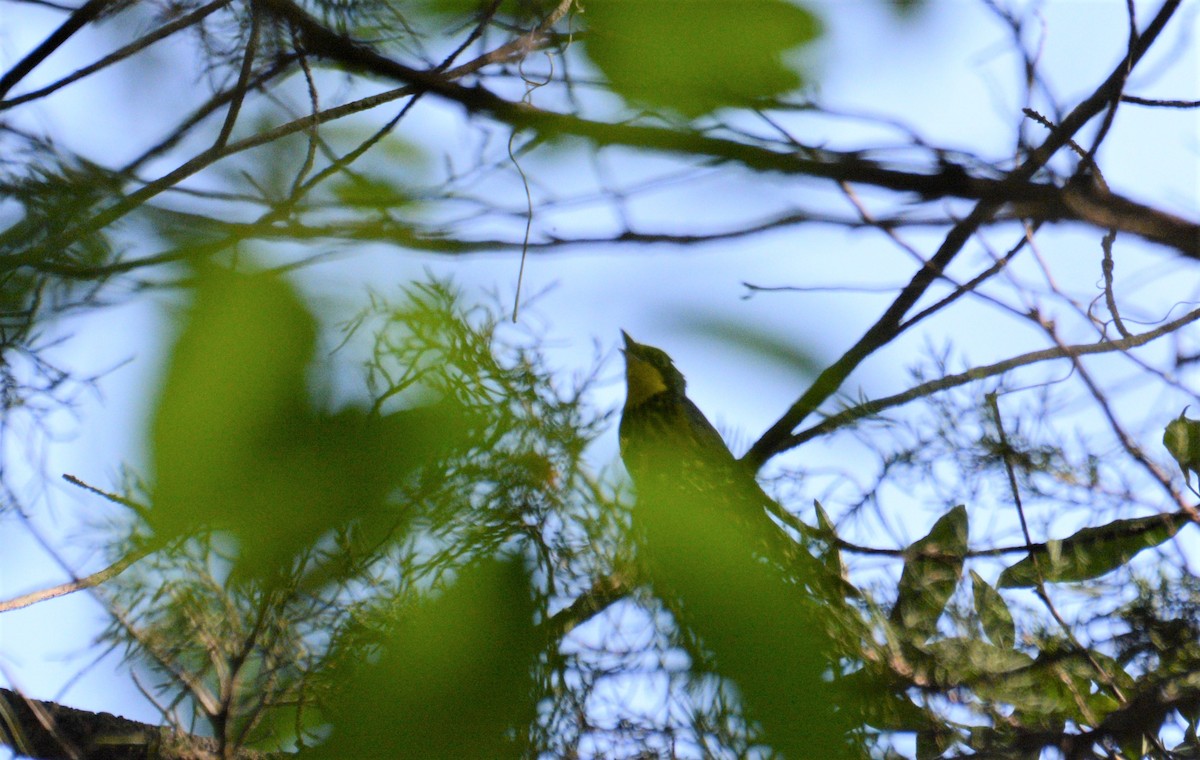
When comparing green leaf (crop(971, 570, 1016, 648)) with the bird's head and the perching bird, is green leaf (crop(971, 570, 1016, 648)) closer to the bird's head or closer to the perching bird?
the perching bird

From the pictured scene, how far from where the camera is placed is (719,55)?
0.83 m

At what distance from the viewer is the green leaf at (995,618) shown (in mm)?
1260

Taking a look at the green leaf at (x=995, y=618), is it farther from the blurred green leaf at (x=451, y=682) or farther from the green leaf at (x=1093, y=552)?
the blurred green leaf at (x=451, y=682)

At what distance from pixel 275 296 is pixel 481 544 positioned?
1.74 feet

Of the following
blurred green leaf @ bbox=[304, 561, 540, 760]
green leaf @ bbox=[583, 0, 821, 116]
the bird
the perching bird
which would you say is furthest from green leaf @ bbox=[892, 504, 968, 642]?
green leaf @ bbox=[583, 0, 821, 116]

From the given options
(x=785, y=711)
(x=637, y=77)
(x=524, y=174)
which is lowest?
(x=785, y=711)

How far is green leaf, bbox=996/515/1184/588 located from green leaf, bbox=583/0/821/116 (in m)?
0.80

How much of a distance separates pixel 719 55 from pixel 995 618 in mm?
826

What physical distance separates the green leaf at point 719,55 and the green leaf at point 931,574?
0.71 m

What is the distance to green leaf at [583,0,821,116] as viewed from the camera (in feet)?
2.73

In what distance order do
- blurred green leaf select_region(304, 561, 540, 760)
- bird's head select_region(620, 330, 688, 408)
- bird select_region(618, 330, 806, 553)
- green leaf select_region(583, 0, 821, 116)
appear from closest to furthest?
1. green leaf select_region(583, 0, 821, 116)
2. blurred green leaf select_region(304, 561, 540, 760)
3. bird select_region(618, 330, 806, 553)
4. bird's head select_region(620, 330, 688, 408)

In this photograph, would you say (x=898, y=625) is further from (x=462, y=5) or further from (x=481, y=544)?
(x=462, y=5)

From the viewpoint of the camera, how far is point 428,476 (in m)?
0.97

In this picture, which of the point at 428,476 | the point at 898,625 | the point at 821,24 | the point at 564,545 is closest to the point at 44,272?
the point at 428,476
